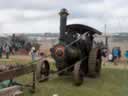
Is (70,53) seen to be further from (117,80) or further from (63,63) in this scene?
(117,80)

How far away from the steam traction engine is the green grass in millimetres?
425

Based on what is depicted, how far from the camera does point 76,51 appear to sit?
12.9 m

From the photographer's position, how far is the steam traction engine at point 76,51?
12.2 metres

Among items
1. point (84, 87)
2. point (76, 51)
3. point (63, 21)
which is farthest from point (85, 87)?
point (63, 21)

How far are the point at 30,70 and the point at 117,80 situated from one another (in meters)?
4.98

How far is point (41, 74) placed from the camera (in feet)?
43.0

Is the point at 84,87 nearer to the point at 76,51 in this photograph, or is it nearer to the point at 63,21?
the point at 76,51

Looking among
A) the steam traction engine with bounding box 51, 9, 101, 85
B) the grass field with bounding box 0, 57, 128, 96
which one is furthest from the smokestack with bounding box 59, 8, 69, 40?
the grass field with bounding box 0, 57, 128, 96

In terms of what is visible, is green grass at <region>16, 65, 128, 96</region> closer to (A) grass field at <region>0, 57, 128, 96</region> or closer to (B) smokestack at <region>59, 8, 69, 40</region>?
(A) grass field at <region>0, 57, 128, 96</region>

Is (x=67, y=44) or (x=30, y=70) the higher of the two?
(x=67, y=44)

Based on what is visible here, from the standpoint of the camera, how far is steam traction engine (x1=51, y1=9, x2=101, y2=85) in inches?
479

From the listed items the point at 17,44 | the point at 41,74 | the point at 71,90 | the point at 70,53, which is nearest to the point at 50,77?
the point at 41,74

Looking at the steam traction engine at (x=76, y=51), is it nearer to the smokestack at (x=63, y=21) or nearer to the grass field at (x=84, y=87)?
the smokestack at (x=63, y=21)

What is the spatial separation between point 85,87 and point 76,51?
6.10ft
